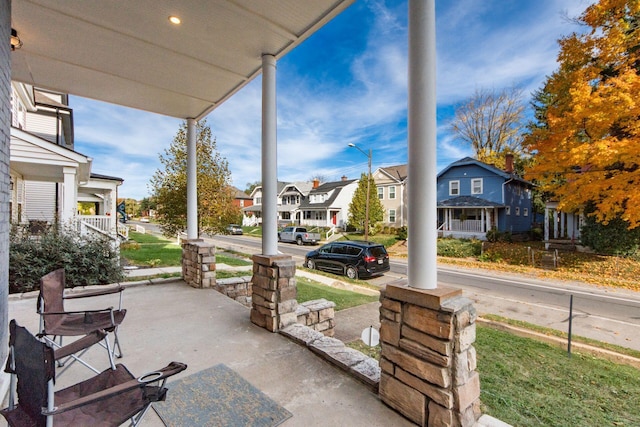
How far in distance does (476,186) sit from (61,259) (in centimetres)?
2020

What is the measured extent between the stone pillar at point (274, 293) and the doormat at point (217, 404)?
3.03 ft

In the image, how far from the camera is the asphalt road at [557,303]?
562cm

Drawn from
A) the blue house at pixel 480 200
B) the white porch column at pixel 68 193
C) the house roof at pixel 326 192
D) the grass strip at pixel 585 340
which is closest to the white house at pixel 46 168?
the white porch column at pixel 68 193

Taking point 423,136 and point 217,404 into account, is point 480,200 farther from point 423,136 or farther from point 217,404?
point 217,404

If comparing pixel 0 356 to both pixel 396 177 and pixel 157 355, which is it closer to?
pixel 157 355

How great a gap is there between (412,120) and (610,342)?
6011 mm

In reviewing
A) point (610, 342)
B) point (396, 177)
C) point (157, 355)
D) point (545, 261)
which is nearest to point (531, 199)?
point (396, 177)

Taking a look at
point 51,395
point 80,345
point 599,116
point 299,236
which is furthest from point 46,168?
point 599,116

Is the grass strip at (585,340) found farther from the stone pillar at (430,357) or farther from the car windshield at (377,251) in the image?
the car windshield at (377,251)

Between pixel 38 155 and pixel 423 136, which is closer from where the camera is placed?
pixel 423 136

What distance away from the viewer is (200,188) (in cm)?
963

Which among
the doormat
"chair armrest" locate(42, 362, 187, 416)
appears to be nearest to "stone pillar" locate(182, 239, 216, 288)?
the doormat

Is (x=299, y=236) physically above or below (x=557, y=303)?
above

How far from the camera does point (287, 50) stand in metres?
3.43
